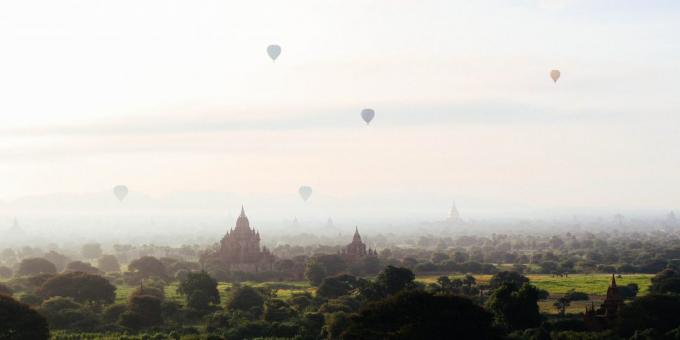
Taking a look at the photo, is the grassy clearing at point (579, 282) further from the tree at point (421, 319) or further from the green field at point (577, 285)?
the tree at point (421, 319)

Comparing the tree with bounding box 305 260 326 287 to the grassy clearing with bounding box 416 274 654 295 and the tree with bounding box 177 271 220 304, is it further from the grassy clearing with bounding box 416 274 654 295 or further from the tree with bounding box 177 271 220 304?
the tree with bounding box 177 271 220 304

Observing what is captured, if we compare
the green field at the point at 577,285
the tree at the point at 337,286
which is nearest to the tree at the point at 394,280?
the tree at the point at 337,286

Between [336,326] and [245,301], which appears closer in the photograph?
[336,326]

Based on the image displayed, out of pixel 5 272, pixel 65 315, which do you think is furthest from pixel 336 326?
pixel 5 272

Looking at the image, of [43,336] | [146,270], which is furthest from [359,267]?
[43,336]

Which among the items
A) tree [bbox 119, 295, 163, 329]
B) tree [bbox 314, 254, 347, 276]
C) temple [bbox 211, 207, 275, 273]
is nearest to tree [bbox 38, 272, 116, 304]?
tree [bbox 119, 295, 163, 329]

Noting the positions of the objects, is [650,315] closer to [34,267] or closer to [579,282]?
[579,282]
